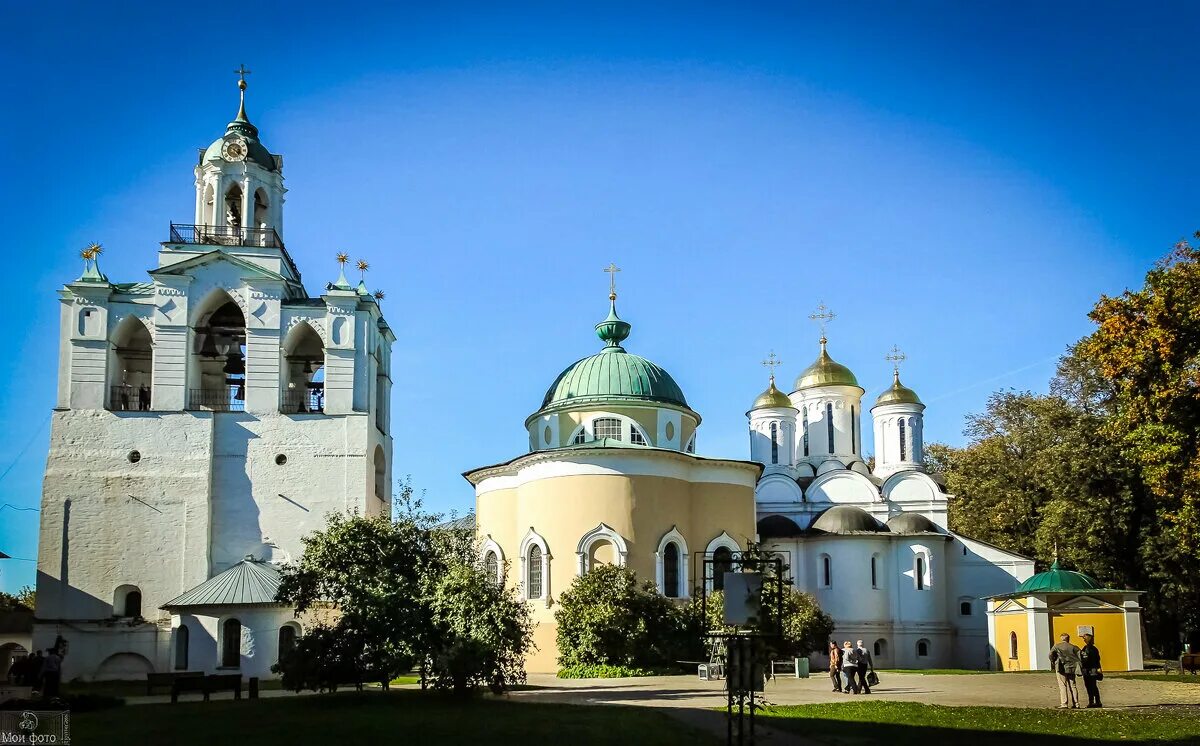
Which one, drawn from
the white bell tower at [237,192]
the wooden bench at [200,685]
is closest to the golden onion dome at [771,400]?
the white bell tower at [237,192]

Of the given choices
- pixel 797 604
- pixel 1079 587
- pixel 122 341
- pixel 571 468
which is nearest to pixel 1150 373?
pixel 1079 587

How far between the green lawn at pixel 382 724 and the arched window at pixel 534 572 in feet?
44.2

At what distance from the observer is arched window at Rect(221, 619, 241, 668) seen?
101 ft

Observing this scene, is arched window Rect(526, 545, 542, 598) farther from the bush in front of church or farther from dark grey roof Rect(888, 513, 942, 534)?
dark grey roof Rect(888, 513, 942, 534)

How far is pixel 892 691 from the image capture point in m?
24.3

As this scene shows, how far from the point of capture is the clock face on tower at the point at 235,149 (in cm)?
3822

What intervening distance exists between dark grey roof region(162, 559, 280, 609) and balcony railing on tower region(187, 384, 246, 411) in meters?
5.53

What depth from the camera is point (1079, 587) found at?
36.2 metres

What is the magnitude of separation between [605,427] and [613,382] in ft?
5.56

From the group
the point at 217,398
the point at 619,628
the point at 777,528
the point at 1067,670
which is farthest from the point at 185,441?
the point at 1067,670

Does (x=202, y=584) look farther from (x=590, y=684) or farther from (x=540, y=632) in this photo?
(x=590, y=684)

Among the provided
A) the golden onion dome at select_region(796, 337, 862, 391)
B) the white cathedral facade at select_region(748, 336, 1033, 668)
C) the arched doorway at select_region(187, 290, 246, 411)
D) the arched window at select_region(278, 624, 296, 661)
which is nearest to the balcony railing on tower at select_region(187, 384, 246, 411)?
the arched doorway at select_region(187, 290, 246, 411)

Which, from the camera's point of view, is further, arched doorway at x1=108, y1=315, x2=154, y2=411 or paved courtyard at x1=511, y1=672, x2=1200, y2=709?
arched doorway at x1=108, y1=315, x2=154, y2=411

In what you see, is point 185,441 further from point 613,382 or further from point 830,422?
point 830,422
